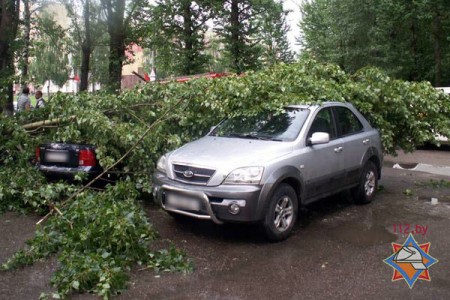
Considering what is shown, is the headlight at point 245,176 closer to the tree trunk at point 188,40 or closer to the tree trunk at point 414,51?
the tree trunk at point 188,40

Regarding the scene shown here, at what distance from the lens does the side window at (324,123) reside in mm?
6379

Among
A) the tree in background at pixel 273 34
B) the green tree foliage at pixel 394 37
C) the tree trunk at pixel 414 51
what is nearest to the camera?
the green tree foliage at pixel 394 37

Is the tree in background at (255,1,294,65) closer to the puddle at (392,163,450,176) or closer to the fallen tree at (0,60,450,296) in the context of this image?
the puddle at (392,163,450,176)

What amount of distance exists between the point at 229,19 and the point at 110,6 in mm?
6494

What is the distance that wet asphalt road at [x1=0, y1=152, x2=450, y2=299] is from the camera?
4207 mm

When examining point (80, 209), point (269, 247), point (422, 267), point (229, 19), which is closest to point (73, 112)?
point (80, 209)

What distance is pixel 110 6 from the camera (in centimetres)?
1783

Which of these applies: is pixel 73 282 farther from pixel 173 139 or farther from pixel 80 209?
pixel 173 139

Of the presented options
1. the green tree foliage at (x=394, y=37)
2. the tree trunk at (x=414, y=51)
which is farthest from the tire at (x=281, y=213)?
the tree trunk at (x=414, y=51)

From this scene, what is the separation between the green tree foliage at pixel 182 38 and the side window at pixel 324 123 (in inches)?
656

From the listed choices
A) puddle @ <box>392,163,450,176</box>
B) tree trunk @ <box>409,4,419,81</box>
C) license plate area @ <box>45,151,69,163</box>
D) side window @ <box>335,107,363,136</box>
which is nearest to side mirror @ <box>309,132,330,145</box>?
side window @ <box>335,107,363,136</box>

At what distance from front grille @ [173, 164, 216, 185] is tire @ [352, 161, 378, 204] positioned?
9.42 ft

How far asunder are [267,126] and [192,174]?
4.74 feet

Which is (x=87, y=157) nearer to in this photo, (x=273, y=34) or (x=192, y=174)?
(x=192, y=174)
